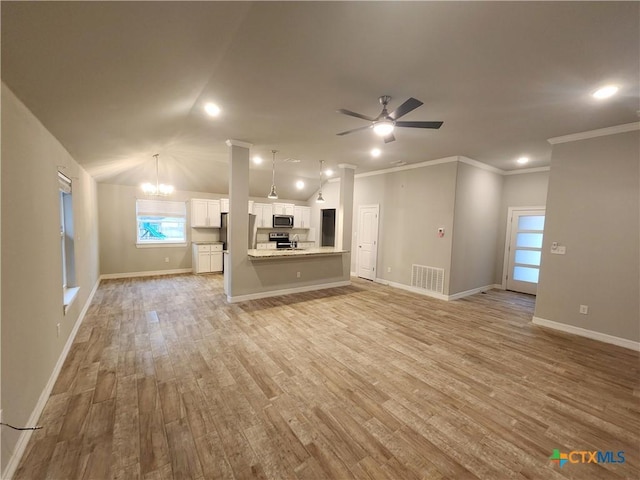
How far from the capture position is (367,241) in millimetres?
7051

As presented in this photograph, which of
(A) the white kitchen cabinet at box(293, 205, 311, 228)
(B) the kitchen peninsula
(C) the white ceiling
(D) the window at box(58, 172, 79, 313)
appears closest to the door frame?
(C) the white ceiling

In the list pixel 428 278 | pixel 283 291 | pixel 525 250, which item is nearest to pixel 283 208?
pixel 283 291

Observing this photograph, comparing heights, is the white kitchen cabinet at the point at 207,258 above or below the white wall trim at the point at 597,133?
below

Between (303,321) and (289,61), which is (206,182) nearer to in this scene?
(303,321)

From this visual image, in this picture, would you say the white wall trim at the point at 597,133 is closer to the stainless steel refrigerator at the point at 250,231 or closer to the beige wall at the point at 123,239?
the stainless steel refrigerator at the point at 250,231

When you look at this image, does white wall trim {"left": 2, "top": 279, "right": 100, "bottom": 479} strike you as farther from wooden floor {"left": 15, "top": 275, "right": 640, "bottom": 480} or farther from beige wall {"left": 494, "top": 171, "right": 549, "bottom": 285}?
beige wall {"left": 494, "top": 171, "right": 549, "bottom": 285}

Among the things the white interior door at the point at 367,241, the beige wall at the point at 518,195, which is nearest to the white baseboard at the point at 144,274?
the white interior door at the point at 367,241

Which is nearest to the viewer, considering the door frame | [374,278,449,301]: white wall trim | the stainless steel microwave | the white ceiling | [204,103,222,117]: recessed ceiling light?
the white ceiling

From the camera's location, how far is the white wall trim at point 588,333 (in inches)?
132

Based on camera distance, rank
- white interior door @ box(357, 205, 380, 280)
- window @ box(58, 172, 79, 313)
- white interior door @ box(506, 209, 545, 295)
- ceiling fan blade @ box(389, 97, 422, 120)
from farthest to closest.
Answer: white interior door @ box(357, 205, 380, 280) → white interior door @ box(506, 209, 545, 295) → window @ box(58, 172, 79, 313) → ceiling fan blade @ box(389, 97, 422, 120)

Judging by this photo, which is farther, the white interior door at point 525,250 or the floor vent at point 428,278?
the white interior door at point 525,250

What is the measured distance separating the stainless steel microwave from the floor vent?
4220 millimetres

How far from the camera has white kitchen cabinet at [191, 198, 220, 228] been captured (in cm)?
718

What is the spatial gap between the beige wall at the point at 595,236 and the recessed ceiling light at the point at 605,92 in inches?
54.0
